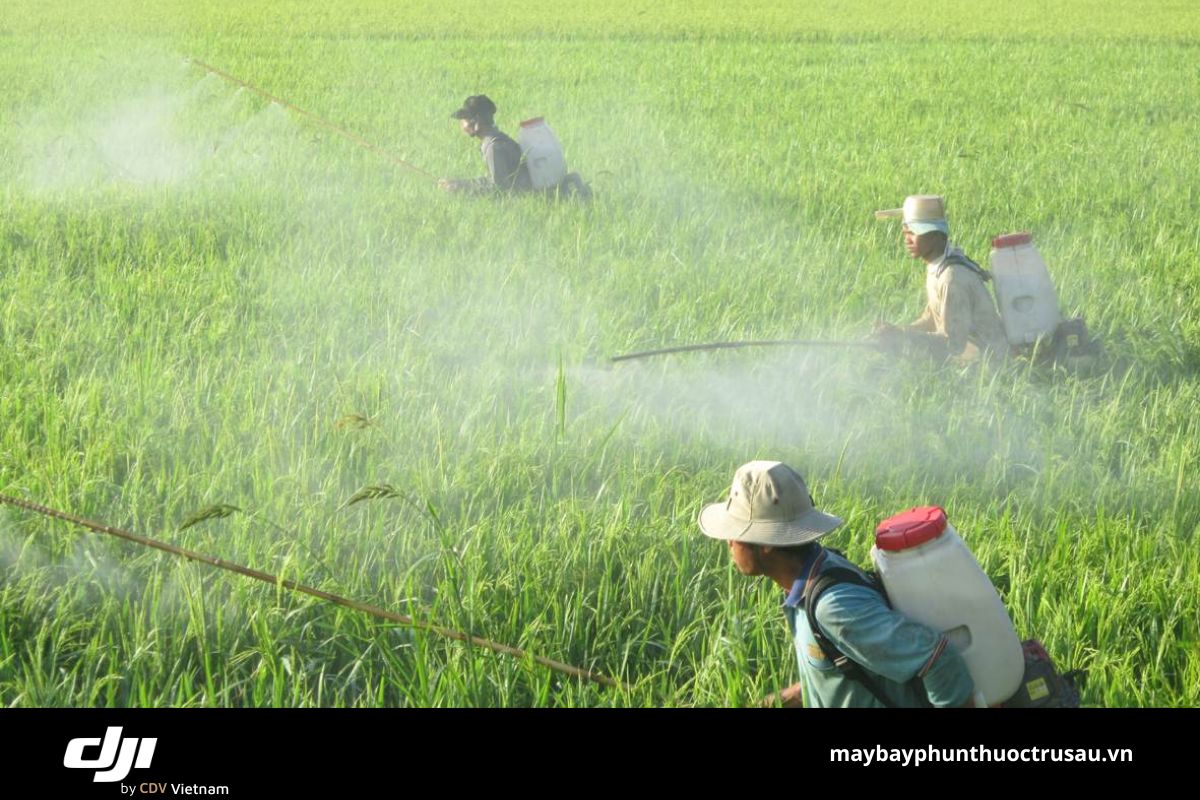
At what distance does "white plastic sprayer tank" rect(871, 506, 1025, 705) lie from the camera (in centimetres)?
229

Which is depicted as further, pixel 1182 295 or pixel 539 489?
→ pixel 1182 295

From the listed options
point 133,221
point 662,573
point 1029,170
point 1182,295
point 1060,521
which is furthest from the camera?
point 1029,170

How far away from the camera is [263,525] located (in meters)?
3.43

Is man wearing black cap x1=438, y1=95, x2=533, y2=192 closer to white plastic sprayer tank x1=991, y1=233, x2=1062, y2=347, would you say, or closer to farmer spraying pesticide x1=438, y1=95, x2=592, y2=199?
farmer spraying pesticide x1=438, y1=95, x2=592, y2=199

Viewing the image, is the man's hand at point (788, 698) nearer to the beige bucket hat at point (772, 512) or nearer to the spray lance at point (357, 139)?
the beige bucket hat at point (772, 512)

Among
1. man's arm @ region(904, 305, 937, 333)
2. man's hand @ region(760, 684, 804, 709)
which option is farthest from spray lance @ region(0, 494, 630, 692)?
man's arm @ region(904, 305, 937, 333)

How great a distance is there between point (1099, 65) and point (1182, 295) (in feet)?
36.3

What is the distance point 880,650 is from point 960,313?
8.76 feet

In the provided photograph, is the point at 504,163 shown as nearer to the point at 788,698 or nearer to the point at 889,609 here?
the point at 788,698

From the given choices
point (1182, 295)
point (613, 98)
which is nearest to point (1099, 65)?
point (613, 98)
